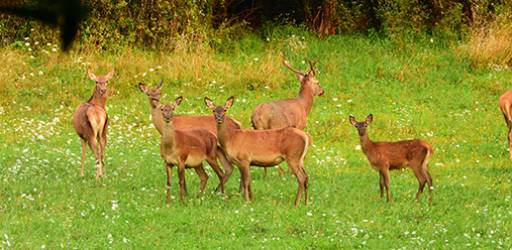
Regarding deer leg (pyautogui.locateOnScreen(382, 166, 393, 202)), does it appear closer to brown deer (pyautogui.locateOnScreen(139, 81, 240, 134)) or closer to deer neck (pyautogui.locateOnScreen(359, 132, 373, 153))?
deer neck (pyautogui.locateOnScreen(359, 132, 373, 153))

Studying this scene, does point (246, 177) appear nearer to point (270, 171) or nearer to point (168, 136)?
point (168, 136)

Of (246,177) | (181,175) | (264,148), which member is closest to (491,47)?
(264,148)

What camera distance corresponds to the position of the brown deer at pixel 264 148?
33.0ft

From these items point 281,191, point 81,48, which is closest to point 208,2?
point 81,48

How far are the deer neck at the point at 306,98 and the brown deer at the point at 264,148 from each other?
129 inches

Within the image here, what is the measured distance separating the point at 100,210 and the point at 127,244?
54.7 inches

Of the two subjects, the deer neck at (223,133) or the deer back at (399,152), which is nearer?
the deer back at (399,152)

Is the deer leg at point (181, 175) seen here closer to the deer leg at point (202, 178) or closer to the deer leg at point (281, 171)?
the deer leg at point (202, 178)

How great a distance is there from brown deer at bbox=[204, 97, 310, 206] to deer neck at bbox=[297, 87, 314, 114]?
3267 mm

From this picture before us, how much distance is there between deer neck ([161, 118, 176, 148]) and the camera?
10008 mm

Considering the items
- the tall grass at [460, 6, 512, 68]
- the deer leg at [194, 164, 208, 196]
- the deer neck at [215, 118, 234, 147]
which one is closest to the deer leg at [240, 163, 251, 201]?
the deer neck at [215, 118, 234, 147]

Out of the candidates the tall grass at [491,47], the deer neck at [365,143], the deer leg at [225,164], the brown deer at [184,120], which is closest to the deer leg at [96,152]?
the brown deer at [184,120]

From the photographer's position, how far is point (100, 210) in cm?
975

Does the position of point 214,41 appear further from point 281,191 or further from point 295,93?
point 281,191
